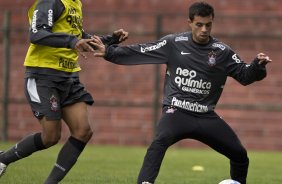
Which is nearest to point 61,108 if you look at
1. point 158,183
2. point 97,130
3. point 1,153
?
point 1,153

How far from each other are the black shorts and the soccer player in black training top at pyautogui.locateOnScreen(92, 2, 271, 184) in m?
0.63

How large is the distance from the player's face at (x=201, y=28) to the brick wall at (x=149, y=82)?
24.2 feet

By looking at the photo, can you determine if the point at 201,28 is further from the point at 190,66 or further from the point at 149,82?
the point at 149,82

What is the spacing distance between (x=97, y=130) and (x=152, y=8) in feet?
7.96

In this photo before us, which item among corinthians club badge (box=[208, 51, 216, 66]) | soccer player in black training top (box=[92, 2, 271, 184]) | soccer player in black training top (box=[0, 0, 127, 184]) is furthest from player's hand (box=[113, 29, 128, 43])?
corinthians club badge (box=[208, 51, 216, 66])

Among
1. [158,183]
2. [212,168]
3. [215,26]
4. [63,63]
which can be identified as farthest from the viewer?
[215,26]

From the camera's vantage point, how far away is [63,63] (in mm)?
7781

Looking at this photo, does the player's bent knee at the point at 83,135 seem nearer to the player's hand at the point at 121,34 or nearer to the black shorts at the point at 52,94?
the black shorts at the point at 52,94

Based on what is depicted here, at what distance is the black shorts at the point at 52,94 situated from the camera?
765cm

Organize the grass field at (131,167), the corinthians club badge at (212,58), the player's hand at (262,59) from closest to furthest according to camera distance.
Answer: the player's hand at (262,59) → the corinthians club badge at (212,58) → the grass field at (131,167)

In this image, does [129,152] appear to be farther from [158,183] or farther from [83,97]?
[83,97]

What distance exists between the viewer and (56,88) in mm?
7742

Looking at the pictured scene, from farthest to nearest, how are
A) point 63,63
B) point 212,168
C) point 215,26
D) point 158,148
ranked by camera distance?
point 215,26, point 212,168, point 63,63, point 158,148

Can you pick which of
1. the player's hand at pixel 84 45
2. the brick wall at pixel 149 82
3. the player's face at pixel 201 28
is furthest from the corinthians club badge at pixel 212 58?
the brick wall at pixel 149 82
